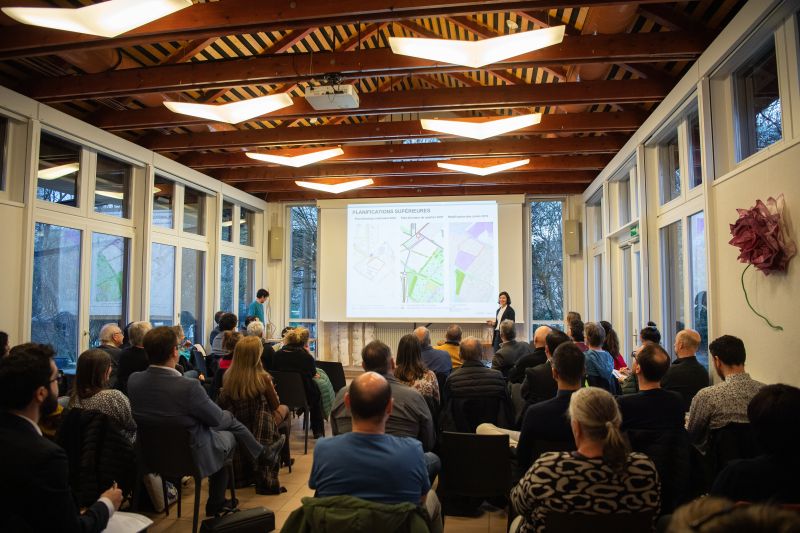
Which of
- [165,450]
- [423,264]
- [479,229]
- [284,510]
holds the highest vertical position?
[479,229]

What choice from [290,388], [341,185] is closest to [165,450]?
[290,388]

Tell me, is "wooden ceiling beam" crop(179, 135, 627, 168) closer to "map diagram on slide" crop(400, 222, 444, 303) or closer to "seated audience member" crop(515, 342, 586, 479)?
"map diagram on slide" crop(400, 222, 444, 303)

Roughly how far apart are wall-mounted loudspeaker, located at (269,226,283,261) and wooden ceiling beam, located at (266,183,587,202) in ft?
2.19

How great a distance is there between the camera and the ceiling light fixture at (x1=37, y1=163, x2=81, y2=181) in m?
5.64

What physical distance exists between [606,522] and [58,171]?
642 cm

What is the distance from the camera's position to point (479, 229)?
9.33 meters

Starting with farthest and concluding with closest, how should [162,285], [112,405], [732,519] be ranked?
[162,285] → [112,405] → [732,519]

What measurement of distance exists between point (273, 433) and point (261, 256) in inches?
293

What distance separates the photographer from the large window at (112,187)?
6504 mm

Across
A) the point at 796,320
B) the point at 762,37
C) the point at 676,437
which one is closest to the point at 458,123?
the point at 762,37

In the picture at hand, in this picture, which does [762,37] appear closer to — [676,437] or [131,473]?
[676,437]

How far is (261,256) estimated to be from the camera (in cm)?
1072

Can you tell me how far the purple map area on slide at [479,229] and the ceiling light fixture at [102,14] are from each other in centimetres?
668

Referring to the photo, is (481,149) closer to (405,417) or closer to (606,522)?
(405,417)
